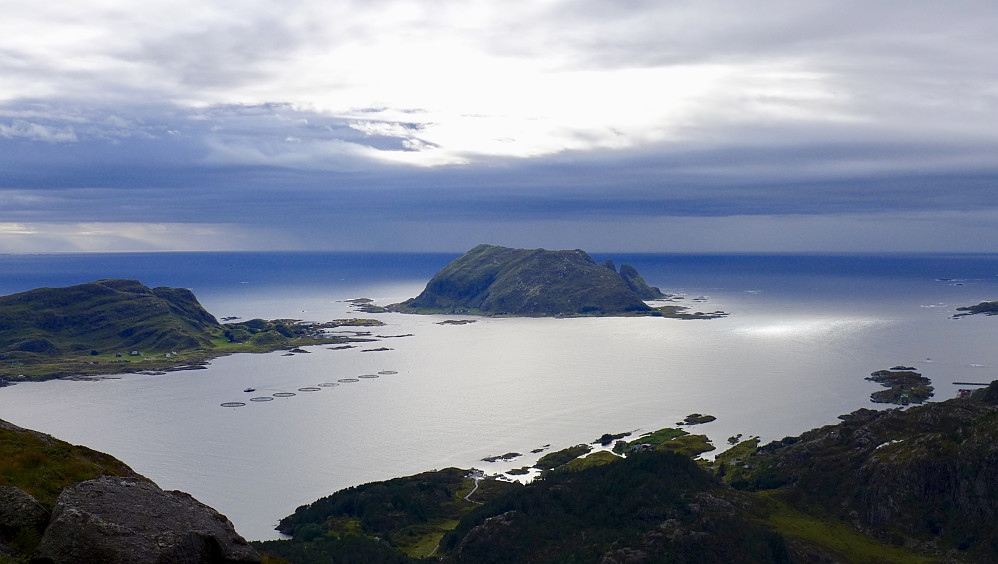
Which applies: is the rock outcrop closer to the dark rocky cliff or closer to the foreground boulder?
the dark rocky cliff

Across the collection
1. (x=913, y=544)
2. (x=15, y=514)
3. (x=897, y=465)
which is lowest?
(x=913, y=544)

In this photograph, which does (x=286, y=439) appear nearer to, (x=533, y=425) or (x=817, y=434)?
(x=533, y=425)

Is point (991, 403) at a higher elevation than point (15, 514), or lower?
lower

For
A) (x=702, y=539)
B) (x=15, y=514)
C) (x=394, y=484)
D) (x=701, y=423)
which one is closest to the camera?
(x=15, y=514)

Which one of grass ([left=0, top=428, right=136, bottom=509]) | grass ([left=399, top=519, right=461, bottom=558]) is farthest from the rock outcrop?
grass ([left=399, top=519, right=461, bottom=558])

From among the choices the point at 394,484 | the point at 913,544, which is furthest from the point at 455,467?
the point at 913,544

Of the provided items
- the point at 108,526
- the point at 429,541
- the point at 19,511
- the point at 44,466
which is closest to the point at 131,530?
the point at 108,526

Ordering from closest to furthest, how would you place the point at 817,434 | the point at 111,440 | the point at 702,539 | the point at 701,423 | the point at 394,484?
the point at 702,539 < the point at 394,484 < the point at 817,434 < the point at 111,440 < the point at 701,423

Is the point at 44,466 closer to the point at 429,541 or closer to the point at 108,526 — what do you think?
the point at 108,526
